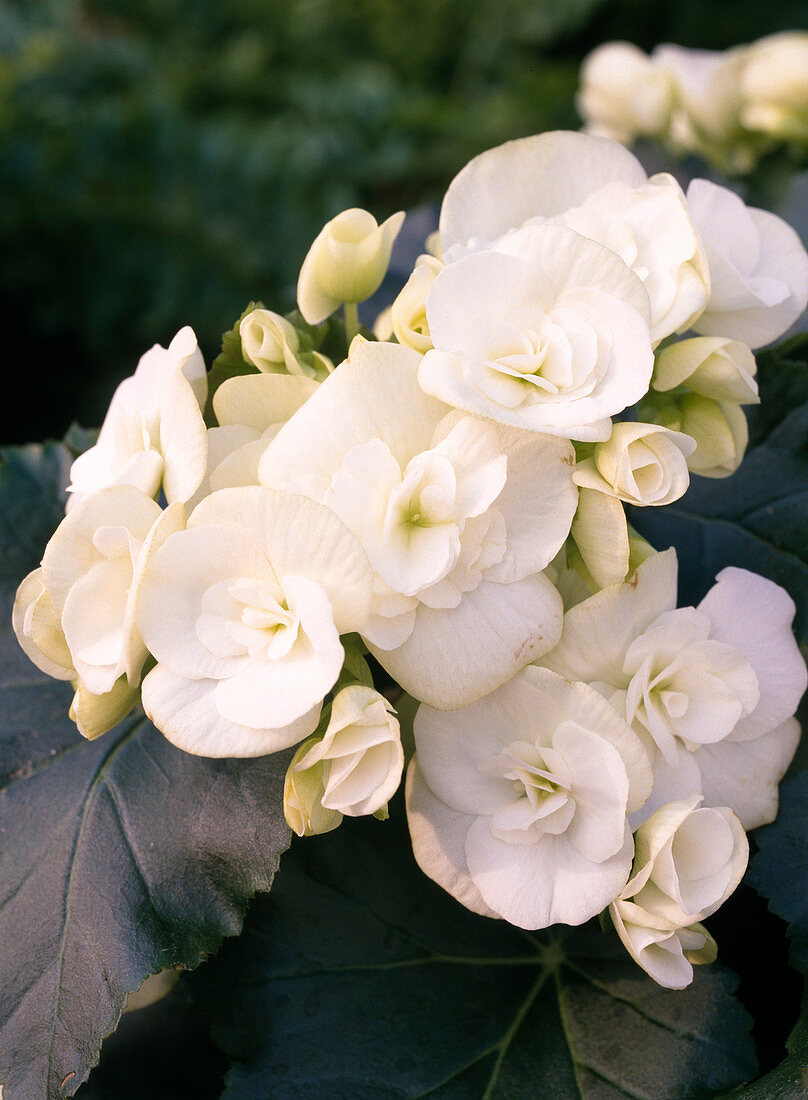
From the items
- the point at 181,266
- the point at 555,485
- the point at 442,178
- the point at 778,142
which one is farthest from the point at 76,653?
the point at 442,178

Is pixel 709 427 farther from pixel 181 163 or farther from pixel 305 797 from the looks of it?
pixel 181 163

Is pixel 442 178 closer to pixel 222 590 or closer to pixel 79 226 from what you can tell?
pixel 79 226

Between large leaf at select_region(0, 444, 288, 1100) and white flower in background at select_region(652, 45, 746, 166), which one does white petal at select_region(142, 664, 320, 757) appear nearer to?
large leaf at select_region(0, 444, 288, 1100)

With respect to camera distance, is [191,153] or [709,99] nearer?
[709,99]

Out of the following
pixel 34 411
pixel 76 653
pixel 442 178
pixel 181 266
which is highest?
pixel 76 653

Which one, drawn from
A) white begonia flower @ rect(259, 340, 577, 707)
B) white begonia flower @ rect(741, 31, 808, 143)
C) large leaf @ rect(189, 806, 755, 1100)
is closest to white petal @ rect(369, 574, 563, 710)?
white begonia flower @ rect(259, 340, 577, 707)

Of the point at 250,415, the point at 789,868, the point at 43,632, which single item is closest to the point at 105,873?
the point at 43,632
